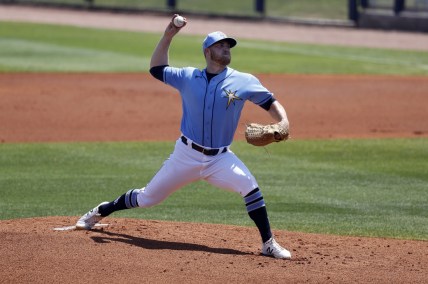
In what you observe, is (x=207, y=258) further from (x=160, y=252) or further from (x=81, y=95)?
(x=81, y=95)

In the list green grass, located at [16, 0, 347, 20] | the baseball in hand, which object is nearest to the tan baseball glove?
the baseball in hand

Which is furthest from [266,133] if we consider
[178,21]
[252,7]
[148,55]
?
[252,7]

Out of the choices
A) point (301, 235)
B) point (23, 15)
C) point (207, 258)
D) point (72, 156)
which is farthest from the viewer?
point (23, 15)

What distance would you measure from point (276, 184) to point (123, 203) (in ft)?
11.4

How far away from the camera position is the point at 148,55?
24.7 m

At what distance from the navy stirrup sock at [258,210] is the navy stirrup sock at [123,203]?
101 centimetres

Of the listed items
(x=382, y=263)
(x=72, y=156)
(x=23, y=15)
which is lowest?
(x=23, y=15)

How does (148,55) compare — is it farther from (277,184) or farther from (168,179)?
(168,179)

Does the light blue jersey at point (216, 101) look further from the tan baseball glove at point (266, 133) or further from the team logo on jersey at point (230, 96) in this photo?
the tan baseball glove at point (266, 133)

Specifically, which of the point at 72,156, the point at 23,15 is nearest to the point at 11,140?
the point at 72,156

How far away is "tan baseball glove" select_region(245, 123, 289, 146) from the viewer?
23.5 ft

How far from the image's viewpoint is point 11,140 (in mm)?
14109

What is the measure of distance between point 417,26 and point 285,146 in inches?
661

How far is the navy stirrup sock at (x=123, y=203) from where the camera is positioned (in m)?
7.94
